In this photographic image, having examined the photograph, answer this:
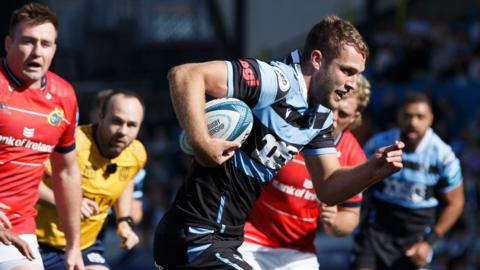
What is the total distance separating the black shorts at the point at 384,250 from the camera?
28.0 ft

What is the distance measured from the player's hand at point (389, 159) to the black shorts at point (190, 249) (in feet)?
2.97

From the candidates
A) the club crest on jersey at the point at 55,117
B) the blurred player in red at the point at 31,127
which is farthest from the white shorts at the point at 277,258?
the club crest on jersey at the point at 55,117

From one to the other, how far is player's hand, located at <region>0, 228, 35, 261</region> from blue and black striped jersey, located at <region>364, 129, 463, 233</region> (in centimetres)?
399

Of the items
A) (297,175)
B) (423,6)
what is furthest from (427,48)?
(297,175)

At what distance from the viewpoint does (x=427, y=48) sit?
1656 cm

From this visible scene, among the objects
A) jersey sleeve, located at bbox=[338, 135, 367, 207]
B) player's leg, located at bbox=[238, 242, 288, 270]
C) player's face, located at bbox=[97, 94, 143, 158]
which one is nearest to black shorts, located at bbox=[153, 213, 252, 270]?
player's leg, located at bbox=[238, 242, 288, 270]

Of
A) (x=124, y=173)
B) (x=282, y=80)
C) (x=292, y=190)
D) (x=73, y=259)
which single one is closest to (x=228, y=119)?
(x=282, y=80)

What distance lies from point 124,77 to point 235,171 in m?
15.1

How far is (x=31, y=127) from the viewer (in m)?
5.63

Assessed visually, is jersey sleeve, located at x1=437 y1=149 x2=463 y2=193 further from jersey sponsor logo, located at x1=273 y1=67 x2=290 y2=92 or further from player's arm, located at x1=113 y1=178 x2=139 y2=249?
jersey sponsor logo, located at x1=273 y1=67 x2=290 y2=92

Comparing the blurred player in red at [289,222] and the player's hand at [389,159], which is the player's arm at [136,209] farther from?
the player's hand at [389,159]

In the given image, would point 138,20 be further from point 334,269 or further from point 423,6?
point 334,269

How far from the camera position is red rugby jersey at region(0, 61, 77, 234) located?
219 inches

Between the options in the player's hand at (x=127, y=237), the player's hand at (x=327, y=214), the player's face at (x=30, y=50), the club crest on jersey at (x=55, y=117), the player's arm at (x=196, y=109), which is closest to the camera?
the player's arm at (x=196, y=109)
